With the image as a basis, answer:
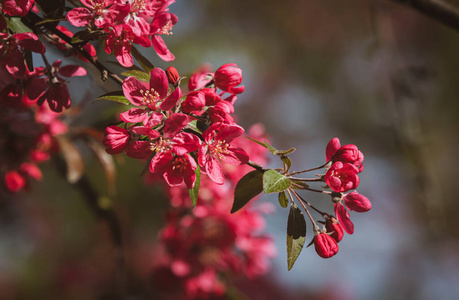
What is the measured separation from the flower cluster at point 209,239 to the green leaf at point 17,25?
1062 millimetres

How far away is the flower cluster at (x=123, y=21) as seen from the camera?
72 centimetres

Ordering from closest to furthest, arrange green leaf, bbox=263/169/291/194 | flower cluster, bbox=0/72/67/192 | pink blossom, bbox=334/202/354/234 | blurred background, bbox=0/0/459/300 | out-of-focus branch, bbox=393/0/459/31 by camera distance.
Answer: green leaf, bbox=263/169/291/194
pink blossom, bbox=334/202/354/234
out-of-focus branch, bbox=393/0/459/31
flower cluster, bbox=0/72/67/192
blurred background, bbox=0/0/459/300

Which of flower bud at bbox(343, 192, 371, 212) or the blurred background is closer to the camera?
flower bud at bbox(343, 192, 371, 212)

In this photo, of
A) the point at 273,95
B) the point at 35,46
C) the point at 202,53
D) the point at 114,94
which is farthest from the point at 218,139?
the point at 273,95

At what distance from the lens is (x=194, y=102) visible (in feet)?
2.37

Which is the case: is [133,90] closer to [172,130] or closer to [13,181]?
[172,130]

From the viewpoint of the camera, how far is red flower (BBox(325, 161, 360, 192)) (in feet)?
2.41

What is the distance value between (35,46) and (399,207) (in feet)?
22.2

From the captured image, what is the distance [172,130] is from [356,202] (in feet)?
1.23

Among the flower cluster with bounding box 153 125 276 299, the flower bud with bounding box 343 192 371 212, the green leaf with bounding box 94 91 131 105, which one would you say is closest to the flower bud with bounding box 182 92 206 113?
the green leaf with bounding box 94 91 131 105

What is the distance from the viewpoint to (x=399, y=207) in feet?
21.7

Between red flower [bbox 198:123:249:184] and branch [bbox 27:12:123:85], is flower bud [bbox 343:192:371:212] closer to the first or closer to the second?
red flower [bbox 198:123:249:184]

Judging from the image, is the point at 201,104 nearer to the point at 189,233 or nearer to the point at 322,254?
the point at 322,254

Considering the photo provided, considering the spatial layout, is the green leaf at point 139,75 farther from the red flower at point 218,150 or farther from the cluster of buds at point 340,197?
the cluster of buds at point 340,197
